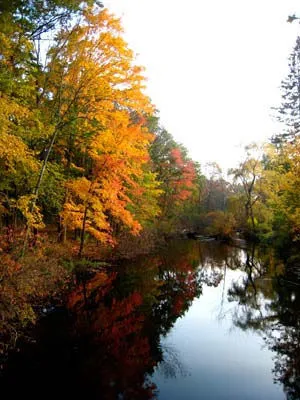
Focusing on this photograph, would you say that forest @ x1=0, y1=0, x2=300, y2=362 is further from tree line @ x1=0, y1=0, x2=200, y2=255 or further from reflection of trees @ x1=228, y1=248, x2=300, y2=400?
reflection of trees @ x1=228, y1=248, x2=300, y2=400

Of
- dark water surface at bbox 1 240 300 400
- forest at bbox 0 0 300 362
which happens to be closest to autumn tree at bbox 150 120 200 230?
forest at bbox 0 0 300 362

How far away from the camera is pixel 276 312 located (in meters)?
11.6

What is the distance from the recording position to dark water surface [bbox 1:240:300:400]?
21.4ft

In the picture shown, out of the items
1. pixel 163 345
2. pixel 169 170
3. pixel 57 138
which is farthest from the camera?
pixel 169 170

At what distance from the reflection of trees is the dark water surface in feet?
0.12

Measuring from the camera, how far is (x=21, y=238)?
11.5 meters

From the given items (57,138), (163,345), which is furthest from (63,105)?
(163,345)

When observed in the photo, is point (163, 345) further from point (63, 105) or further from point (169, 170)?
point (169, 170)

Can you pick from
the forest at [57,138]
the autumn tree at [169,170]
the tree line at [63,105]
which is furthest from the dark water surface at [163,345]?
the autumn tree at [169,170]

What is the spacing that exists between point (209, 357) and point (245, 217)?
1338 inches

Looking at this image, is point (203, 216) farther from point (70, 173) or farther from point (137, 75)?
point (137, 75)

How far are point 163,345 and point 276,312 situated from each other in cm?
514

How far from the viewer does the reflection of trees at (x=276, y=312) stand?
300 inches

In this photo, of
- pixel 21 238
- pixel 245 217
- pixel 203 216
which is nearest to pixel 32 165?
pixel 21 238
